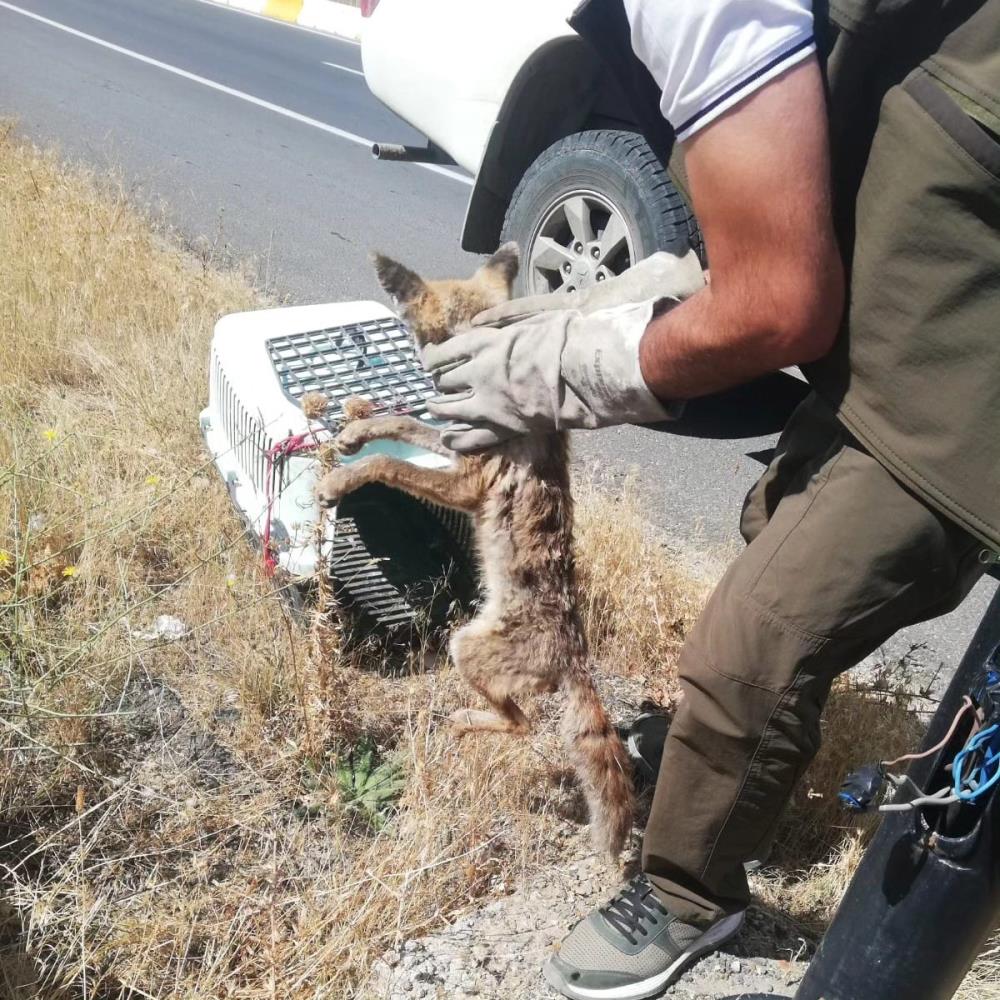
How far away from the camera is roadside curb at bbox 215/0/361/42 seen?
62.6 feet

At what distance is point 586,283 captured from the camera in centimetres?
523

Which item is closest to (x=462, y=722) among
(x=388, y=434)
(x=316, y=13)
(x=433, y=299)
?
(x=388, y=434)

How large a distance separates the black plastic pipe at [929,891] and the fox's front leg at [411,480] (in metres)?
1.75

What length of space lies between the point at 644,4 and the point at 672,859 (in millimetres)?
1754

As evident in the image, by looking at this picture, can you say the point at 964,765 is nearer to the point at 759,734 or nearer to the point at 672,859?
the point at 759,734

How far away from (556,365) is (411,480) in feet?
3.12

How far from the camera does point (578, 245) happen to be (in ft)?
17.6

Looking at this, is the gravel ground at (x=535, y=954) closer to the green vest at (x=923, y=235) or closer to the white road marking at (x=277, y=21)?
the green vest at (x=923, y=235)

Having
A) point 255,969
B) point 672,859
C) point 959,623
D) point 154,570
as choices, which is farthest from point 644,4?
point 959,623

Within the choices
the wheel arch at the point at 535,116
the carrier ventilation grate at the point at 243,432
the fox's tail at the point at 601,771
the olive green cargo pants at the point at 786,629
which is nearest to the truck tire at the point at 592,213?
the wheel arch at the point at 535,116

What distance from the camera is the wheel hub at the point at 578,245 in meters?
5.12

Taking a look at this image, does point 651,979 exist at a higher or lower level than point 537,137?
lower

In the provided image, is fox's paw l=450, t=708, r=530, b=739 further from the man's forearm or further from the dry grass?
the man's forearm

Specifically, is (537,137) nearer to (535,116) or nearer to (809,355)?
(535,116)
